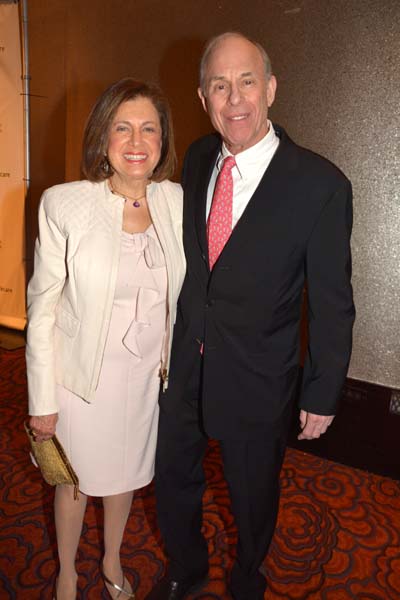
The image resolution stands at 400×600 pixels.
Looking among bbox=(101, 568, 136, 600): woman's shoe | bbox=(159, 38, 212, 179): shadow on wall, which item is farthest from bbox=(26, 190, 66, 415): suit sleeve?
bbox=(159, 38, 212, 179): shadow on wall

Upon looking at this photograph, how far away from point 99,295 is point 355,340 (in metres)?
1.78

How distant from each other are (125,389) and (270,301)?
0.57 meters

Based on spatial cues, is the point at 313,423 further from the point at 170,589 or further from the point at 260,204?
the point at 170,589

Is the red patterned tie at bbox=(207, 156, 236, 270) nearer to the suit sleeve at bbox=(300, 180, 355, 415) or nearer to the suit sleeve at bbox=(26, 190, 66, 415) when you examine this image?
the suit sleeve at bbox=(300, 180, 355, 415)

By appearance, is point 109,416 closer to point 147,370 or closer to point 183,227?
point 147,370

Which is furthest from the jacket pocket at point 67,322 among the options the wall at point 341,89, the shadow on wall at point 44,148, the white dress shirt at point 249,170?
the shadow on wall at point 44,148

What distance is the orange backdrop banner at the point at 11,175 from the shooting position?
4254mm

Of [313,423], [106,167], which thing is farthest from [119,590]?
[106,167]

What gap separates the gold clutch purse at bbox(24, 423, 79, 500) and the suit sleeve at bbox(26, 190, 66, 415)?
13 centimetres

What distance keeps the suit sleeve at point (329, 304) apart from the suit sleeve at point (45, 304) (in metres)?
0.79

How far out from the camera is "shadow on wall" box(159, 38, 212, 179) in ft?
11.1

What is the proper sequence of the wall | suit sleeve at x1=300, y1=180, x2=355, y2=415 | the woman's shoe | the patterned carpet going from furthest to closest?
the wall, the patterned carpet, the woman's shoe, suit sleeve at x1=300, y1=180, x2=355, y2=415

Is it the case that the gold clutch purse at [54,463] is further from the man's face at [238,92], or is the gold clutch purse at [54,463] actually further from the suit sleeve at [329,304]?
the man's face at [238,92]

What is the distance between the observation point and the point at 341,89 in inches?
107
